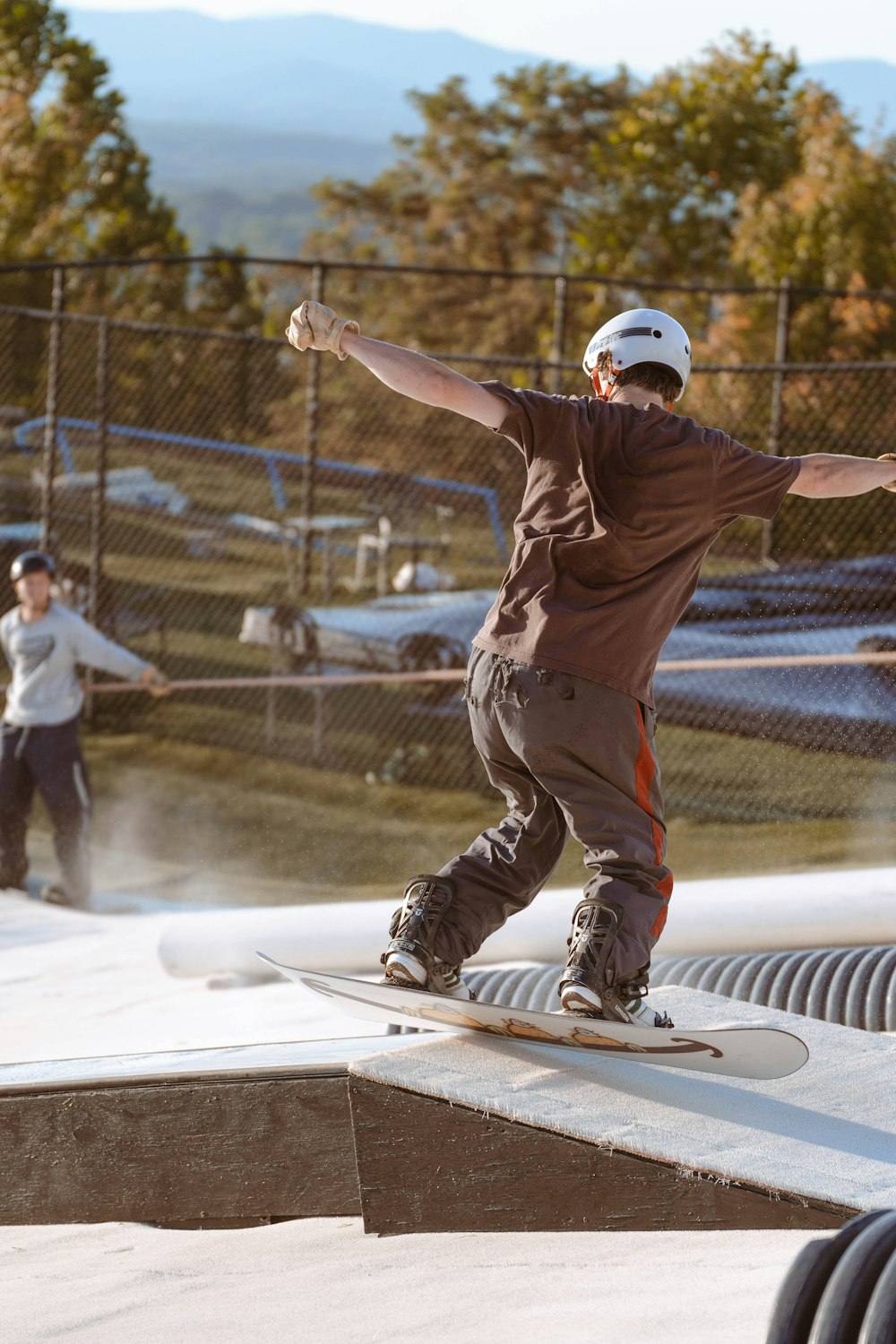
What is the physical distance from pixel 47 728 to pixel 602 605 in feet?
19.6

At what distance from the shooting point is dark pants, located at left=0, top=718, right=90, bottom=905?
29.3 feet

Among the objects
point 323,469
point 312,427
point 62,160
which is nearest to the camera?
point 312,427

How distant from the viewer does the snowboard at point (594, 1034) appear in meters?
3.46

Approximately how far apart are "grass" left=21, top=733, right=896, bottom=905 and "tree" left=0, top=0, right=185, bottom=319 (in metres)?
13.5

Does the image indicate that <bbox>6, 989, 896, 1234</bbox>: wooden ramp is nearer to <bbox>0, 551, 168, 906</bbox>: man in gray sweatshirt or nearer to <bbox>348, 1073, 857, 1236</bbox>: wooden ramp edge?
<bbox>348, 1073, 857, 1236</bbox>: wooden ramp edge

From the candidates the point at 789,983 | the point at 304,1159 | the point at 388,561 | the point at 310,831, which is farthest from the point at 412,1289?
the point at 388,561

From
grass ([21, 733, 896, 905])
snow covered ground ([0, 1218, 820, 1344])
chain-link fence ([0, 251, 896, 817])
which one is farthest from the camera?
chain-link fence ([0, 251, 896, 817])

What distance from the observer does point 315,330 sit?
3.47 meters

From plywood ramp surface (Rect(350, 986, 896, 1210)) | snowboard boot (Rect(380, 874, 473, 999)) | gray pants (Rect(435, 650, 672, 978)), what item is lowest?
plywood ramp surface (Rect(350, 986, 896, 1210))

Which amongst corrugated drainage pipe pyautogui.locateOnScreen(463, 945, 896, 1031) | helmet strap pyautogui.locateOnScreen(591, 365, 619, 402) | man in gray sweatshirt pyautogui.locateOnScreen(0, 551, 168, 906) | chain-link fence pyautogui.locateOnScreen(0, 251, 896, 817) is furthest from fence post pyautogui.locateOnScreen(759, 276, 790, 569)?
helmet strap pyautogui.locateOnScreen(591, 365, 619, 402)

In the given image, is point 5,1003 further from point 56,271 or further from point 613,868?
point 56,271

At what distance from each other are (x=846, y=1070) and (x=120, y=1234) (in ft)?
6.03

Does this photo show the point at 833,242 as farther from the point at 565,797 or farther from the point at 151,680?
the point at 565,797

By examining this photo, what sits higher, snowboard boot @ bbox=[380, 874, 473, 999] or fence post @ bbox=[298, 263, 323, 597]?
fence post @ bbox=[298, 263, 323, 597]
